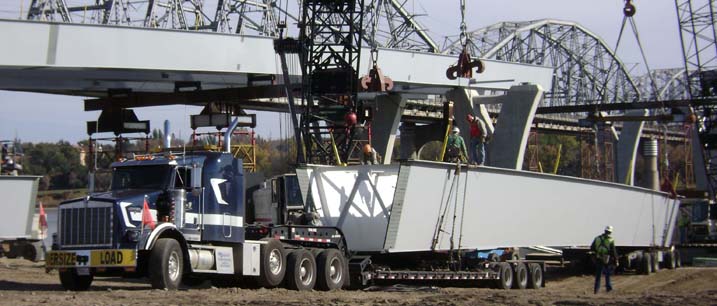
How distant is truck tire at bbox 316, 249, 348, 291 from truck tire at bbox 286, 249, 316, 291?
231 mm

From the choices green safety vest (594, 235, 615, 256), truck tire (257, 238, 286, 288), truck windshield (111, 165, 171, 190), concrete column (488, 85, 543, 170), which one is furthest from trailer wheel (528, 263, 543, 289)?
concrete column (488, 85, 543, 170)

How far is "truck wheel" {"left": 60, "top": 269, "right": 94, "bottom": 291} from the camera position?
20250mm

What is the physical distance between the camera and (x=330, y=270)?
890 inches

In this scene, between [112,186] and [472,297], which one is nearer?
[472,297]

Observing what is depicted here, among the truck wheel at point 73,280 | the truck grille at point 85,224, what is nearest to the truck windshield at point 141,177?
the truck grille at point 85,224

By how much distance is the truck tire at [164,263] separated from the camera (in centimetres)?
1898

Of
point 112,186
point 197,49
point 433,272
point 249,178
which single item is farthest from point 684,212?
point 112,186

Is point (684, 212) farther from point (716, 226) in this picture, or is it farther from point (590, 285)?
point (590, 285)

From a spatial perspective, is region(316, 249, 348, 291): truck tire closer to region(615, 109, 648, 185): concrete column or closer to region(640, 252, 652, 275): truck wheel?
region(640, 252, 652, 275): truck wheel

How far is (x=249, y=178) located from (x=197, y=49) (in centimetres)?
2202

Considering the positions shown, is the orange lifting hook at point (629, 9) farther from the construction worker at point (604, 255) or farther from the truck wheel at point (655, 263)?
the construction worker at point (604, 255)

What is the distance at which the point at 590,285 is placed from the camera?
31766mm

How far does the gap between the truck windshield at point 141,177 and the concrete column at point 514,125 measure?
40.7 metres

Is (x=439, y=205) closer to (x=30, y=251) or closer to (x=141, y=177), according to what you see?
(x=141, y=177)
